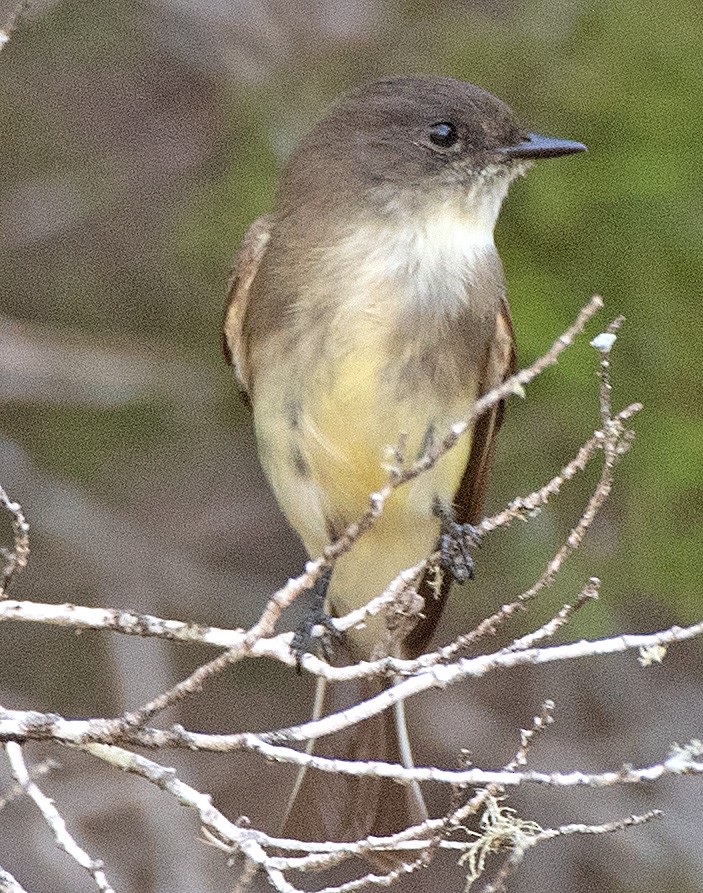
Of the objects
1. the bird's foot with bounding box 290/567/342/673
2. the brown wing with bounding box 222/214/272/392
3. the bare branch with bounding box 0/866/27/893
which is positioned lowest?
the bare branch with bounding box 0/866/27/893

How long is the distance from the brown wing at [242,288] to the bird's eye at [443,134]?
50cm

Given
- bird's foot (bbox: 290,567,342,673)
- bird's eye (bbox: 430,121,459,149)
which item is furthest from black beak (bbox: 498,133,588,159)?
bird's foot (bbox: 290,567,342,673)

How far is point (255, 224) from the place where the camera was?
468 centimetres

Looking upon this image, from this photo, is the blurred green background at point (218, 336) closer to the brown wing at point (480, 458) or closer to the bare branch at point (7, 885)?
the brown wing at point (480, 458)

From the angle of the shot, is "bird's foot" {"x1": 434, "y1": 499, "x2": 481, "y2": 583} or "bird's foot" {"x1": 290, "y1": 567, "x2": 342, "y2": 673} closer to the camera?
"bird's foot" {"x1": 290, "y1": 567, "x2": 342, "y2": 673}

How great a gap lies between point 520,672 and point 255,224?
7.62 ft

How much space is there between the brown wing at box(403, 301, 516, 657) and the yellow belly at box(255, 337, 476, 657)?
104 mm

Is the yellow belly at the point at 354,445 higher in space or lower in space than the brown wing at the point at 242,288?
lower

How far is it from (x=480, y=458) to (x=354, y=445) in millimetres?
546

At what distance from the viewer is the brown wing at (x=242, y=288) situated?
4547 mm

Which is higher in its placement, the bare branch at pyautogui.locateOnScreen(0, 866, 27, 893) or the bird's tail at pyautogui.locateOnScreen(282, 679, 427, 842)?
the bird's tail at pyautogui.locateOnScreen(282, 679, 427, 842)

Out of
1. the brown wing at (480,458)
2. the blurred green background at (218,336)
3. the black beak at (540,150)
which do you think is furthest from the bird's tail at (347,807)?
the black beak at (540,150)

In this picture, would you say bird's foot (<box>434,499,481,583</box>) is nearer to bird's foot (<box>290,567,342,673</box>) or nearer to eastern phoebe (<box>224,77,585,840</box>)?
eastern phoebe (<box>224,77,585,840</box>)

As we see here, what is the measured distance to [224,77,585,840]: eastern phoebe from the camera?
4133 mm
